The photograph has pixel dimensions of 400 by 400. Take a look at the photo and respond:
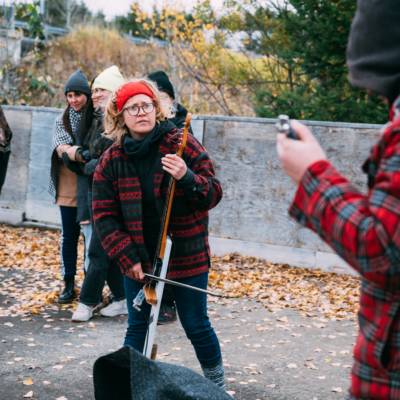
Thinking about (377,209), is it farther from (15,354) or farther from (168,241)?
(15,354)

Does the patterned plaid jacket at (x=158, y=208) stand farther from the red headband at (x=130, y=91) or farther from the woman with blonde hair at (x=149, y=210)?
the red headband at (x=130, y=91)

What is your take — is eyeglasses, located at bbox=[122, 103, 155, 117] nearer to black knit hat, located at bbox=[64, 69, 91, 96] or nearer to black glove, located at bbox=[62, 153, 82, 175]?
black glove, located at bbox=[62, 153, 82, 175]

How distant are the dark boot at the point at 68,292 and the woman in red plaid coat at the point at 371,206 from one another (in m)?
4.76

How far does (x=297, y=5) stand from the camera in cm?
999

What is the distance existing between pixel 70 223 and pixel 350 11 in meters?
6.50

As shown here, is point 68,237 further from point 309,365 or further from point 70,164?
point 309,365

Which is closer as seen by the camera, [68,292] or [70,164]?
[70,164]

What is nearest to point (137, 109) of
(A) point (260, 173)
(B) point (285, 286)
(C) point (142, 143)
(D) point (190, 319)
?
(C) point (142, 143)

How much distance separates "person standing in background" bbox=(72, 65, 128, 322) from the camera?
5102 mm

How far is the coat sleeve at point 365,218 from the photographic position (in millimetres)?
1222

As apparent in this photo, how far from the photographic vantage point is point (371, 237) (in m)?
1.23

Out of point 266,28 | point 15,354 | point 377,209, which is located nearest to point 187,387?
point 377,209

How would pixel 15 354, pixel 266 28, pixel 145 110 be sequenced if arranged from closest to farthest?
pixel 145 110, pixel 15 354, pixel 266 28

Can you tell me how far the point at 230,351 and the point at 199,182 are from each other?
85.6 inches
